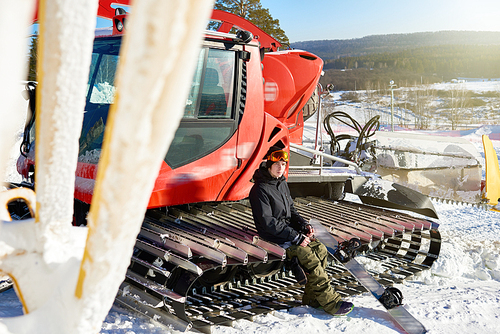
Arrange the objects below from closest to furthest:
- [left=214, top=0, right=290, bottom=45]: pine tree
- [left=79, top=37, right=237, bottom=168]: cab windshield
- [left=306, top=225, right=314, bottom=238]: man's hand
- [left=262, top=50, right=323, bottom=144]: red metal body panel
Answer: [left=79, top=37, right=237, bottom=168]: cab windshield → [left=306, top=225, right=314, bottom=238]: man's hand → [left=262, top=50, right=323, bottom=144]: red metal body panel → [left=214, top=0, right=290, bottom=45]: pine tree

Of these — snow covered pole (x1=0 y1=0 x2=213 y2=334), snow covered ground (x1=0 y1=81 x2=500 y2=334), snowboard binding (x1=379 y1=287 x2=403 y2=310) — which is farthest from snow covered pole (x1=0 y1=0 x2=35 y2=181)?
snowboard binding (x1=379 y1=287 x2=403 y2=310)

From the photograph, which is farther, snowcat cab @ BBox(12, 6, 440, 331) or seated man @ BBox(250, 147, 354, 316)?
seated man @ BBox(250, 147, 354, 316)

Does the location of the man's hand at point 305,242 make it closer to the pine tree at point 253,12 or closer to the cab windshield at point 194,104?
the cab windshield at point 194,104

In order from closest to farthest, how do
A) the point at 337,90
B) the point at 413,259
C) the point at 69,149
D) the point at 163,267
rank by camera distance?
the point at 69,149, the point at 163,267, the point at 413,259, the point at 337,90

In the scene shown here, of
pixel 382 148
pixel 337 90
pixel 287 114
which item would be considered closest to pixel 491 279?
pixel 287 114

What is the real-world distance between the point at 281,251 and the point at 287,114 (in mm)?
3148

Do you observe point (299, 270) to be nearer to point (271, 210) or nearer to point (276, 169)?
point (271, 210)

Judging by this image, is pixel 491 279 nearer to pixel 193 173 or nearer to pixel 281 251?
pixel 281 251

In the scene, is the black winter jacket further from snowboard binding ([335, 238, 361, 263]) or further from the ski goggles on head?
snowboard binding ([335, 238, 361, 263])

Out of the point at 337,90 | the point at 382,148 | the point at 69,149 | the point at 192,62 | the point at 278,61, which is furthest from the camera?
the point at 337,90

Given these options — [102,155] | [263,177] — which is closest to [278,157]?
[263,177]

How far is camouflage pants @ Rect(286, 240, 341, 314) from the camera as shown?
3.40m

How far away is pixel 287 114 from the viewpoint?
6.11 m

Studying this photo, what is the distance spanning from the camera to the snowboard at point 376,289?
3.22 m
